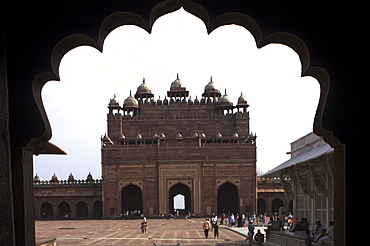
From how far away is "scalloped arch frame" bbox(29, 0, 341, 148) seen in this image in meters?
3.26

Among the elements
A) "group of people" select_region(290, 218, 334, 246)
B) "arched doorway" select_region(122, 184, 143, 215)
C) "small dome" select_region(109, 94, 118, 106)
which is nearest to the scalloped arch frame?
"group of people" select_region(290, 218, 334, 246)

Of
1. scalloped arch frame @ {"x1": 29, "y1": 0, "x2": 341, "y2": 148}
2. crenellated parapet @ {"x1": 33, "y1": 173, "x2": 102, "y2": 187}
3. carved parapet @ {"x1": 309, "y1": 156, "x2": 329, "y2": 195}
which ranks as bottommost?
crenellated parapet @ {"x1": 33, "y1": 173, "x2": 102, "y2": 187}

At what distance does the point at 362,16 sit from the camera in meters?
3.24

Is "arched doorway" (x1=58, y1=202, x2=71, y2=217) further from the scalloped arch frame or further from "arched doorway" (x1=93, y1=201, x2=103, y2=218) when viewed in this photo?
the scalloped arch frame

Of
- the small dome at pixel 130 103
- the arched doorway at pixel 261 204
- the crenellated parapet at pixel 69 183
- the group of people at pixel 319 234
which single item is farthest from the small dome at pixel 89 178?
the group of people at pixel 319 234

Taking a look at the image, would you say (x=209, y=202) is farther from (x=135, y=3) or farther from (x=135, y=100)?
(x=135, y=3)

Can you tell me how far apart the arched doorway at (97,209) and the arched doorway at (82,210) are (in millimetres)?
749

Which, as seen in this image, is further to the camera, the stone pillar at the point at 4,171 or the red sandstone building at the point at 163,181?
the red sandstone building at the point at 163,181

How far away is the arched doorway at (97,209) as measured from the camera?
125ft

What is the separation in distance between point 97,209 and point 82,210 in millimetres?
1262

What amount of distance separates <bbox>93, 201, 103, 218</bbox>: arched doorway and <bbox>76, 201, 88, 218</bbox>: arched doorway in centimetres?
75

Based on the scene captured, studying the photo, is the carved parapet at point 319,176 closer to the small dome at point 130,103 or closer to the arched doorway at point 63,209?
the arched doorway at point 63,209

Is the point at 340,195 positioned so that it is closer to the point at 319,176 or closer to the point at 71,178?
the point at 319,176

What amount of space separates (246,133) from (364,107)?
3808 centimetres
